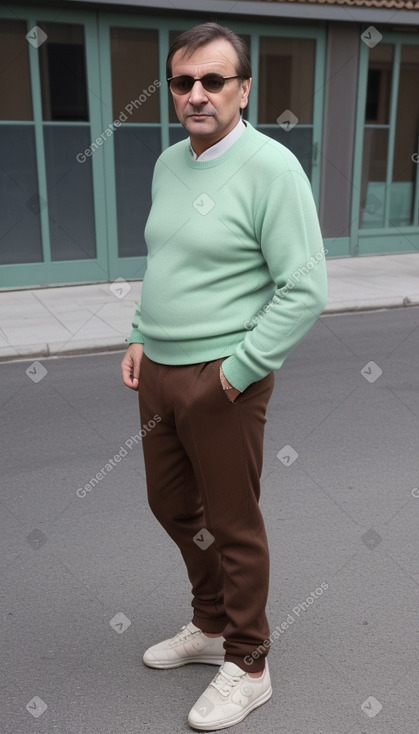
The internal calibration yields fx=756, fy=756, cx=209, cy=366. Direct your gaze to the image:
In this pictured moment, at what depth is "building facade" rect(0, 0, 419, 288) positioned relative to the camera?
929 centimetres

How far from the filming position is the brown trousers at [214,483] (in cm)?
223

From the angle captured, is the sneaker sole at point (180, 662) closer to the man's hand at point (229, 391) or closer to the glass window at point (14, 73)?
the man's hand at point (229, 391)

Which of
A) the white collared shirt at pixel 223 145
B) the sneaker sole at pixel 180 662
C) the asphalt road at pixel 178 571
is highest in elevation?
the white collared shirt at pixel 223 145

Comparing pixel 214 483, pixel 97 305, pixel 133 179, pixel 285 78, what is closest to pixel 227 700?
pixel 214 483

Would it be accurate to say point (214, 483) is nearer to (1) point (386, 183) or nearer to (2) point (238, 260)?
(2) point (238, 260)

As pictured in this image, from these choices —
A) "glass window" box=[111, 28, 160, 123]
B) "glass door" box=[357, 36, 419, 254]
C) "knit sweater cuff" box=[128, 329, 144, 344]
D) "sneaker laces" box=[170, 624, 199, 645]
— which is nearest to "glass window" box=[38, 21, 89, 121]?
"glass window" box=[111, 28, 160, 123]

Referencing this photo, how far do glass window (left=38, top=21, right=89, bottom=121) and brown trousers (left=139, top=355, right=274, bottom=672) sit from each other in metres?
7.88

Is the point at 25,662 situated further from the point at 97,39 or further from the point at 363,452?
the point at 97,39

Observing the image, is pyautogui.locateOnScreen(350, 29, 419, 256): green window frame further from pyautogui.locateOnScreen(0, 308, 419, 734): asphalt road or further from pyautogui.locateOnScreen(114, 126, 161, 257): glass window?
pyautogui.locateOnScreen(0, 308, 419, 734): asphalt road

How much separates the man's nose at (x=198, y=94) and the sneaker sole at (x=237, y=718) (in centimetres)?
188

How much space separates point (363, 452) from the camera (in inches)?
180

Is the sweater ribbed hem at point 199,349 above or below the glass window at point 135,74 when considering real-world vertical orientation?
below

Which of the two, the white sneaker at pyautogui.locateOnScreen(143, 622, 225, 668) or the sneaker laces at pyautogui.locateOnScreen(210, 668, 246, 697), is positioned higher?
the sneaker laces at pyautogui.locateOnScreen(210, 668, 246, 697)

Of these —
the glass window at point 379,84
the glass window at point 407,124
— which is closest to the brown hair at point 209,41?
the glass window at point 379,84
